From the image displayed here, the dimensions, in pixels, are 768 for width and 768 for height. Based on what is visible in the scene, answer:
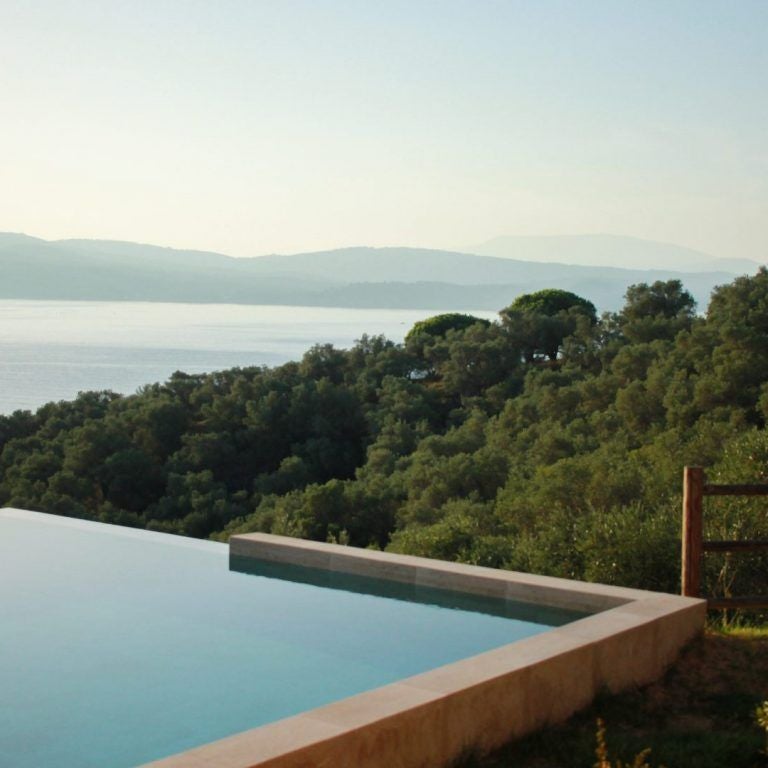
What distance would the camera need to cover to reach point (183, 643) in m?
6.07

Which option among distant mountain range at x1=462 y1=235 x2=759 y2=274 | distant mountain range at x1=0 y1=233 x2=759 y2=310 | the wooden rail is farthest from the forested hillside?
distant mountain range at x1=0 y1=233 x2=759 y2=310

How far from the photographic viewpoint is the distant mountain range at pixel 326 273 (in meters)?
50.0

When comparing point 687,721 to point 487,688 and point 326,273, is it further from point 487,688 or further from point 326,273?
point 326,273

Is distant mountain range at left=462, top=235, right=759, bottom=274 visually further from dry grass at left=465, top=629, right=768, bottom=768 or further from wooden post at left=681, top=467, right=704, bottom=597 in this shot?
dry grass at left=465, top=629, right=768, bottom=768

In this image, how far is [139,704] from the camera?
5.00 meters

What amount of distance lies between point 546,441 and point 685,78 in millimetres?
7540

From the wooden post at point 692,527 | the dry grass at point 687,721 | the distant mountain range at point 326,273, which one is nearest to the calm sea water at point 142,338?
the distant mountain range at point 326,273

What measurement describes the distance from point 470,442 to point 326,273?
4906 centimetres

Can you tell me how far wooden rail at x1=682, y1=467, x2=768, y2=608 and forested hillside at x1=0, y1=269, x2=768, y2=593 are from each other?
3.81ft

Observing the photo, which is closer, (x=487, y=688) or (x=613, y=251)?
(x=487, y=688)

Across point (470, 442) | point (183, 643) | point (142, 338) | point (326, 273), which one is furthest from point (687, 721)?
point (326, 273)

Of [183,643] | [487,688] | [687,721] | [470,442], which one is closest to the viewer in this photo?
[487,688]

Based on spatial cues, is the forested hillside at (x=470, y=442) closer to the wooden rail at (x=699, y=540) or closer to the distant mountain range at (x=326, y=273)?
the wooden rail at (x=699, y=540)

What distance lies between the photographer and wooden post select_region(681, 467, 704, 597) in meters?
6.08
